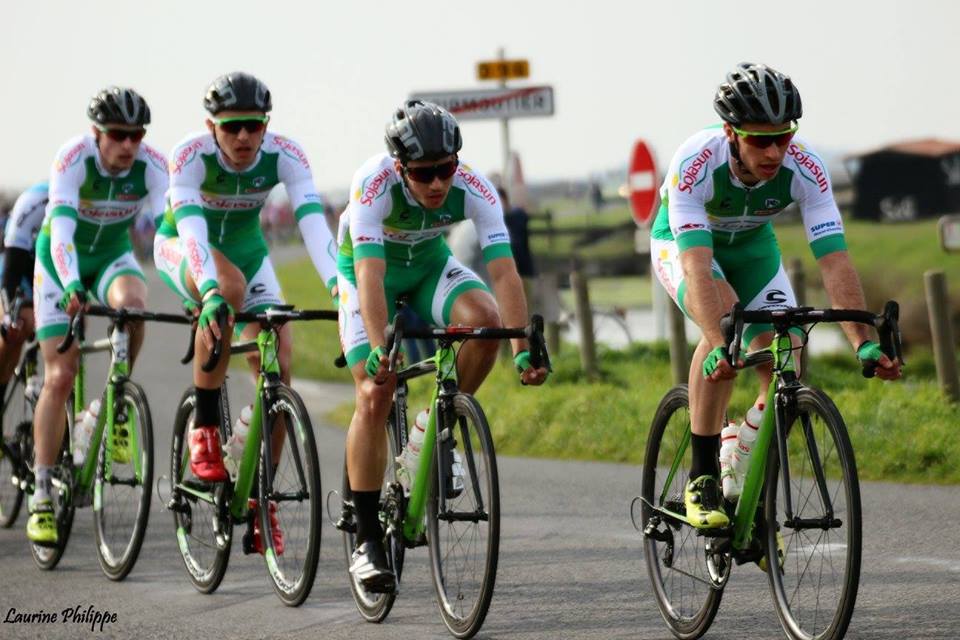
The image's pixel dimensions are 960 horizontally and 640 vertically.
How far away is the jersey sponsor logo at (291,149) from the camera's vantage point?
8695mm

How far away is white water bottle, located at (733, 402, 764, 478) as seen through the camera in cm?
651

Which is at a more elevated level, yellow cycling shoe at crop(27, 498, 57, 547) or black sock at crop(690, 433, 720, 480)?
black sock at crop(690, 433, 720, 480)

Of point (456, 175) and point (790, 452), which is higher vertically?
point (456, 175)

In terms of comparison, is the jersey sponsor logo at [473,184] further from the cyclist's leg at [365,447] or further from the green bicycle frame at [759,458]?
the green bicycle frame at [759,458]

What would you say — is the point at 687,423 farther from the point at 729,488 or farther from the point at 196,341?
the point at 196,341

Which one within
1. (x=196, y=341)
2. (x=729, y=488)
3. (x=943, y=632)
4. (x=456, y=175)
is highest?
(x=456, y=175)

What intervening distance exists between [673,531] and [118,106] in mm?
3955

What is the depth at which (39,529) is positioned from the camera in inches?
371

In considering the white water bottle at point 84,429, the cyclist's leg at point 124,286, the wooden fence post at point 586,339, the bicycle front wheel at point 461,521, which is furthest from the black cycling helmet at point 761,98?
the wooden fence post at point 586,339

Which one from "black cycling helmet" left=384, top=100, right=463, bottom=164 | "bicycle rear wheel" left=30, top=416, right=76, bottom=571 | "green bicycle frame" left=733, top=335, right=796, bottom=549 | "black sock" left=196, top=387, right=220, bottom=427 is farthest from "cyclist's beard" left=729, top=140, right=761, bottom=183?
"bicycle rear wheel" left=30, top=416, right=76, bottom=571

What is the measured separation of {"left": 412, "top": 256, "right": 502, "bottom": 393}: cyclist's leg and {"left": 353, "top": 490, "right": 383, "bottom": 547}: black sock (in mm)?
588

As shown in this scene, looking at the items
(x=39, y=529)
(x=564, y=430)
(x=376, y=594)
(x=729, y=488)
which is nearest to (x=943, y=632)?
(x=729, y=488)

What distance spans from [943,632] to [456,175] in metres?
2.57

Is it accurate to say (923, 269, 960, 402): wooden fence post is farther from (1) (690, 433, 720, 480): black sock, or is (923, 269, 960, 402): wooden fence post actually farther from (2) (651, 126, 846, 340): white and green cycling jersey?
(1) (690, 433, 720, 480): black sock
